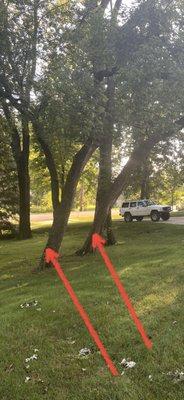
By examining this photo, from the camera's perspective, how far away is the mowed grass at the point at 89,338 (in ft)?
22.6

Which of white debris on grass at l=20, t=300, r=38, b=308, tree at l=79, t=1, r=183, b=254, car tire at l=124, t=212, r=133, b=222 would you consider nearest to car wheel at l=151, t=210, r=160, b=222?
car tire at l=124, t=212, r=133, b=222

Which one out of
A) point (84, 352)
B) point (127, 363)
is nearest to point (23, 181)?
point (84, 352)

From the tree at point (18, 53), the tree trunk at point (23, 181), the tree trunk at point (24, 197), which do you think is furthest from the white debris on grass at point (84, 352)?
the tree trunk at point (24, 197)

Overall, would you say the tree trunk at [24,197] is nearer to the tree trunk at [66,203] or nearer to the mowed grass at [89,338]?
the tree trunk at [66,203]

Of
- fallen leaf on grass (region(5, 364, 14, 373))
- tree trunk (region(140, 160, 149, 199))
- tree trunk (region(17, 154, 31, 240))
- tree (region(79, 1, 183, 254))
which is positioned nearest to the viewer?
fallen leaf on grass (region(5, 364, 14, 373))

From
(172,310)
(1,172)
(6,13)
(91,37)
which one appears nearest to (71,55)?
(91,37)

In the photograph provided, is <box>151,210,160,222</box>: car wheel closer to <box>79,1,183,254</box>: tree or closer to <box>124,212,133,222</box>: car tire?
<box>124,212,133,222</box>: car tire

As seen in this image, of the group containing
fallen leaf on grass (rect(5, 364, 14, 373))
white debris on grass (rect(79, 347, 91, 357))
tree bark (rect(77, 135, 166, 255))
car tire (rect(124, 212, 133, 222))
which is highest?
tree bark (rect(77, 135, 166, 255))

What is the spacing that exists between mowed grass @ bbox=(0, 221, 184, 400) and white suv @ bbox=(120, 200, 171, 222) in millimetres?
25902

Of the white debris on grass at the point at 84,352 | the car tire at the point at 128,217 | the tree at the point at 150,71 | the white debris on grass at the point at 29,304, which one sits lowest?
the white debris on grass at the point at 84,352

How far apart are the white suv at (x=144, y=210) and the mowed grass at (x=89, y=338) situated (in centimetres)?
2590

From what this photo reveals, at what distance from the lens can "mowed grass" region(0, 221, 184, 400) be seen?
22.6ft

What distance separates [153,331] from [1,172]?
29.5m

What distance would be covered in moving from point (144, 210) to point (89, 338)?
35.0 metres
